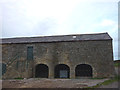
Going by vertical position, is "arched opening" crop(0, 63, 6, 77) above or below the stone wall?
below

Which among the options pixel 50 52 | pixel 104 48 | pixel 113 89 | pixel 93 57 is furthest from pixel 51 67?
pixel 113 89

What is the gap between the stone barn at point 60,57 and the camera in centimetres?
1266

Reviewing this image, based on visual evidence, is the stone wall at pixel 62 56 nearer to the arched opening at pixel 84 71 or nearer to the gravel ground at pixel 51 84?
the arched opening at pixel 84 71

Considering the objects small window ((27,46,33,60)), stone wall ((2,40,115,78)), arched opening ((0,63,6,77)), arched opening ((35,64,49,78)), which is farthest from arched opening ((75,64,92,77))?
arched opening ((0,63,6,77))

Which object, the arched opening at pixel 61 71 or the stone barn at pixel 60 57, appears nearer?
the stone barn at pixel 60 57

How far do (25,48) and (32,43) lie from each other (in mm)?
1041

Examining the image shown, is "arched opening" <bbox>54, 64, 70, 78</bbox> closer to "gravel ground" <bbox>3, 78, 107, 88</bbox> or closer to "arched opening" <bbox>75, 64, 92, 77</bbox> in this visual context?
"arched opening" <bbox>75, 64, 92, 77</bbox>

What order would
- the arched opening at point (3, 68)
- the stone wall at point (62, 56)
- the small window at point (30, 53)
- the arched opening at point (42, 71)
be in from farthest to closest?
the arched opening at point (42, 71), the small window at point (30, 53), the arched opening at point (3, 68), the stone wall at point (62, 56)

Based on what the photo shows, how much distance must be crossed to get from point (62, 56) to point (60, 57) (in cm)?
26

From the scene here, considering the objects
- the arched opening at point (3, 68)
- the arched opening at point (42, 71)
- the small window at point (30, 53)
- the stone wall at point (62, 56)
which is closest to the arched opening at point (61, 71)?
the stone wall at point (62, 56)

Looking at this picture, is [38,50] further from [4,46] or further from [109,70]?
[109,70]

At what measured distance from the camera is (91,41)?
13.1m

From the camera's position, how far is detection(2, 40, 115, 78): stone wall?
12582 millimetres

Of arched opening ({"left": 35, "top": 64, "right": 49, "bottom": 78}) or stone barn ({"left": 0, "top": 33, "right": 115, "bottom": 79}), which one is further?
arched opening ({"left": 35, "top": 64, "right": 49, "bottom": 78})
